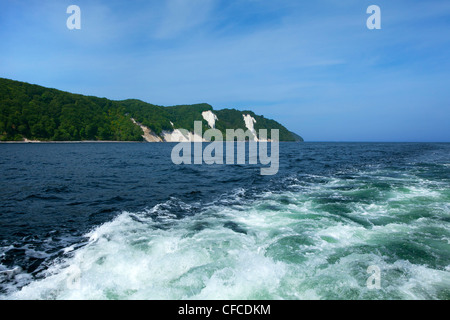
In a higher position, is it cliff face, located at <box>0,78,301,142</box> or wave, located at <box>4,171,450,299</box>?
cliff face, located at <box>0,78,301,142</box>

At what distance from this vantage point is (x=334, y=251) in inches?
222

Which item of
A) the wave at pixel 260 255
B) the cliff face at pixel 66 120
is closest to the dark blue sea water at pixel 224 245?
the wave at pixel 260 255

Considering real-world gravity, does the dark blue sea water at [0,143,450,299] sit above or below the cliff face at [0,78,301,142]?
below

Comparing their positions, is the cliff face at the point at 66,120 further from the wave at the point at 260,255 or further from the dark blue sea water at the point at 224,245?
the wave at the point at 260,255

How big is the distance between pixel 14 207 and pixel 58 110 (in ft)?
448

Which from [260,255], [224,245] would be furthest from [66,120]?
[260,255]

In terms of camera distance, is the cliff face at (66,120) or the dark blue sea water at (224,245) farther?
the cliff face at (66,120)

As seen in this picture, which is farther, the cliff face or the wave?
the cliff face

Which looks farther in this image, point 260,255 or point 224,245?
point 224,245

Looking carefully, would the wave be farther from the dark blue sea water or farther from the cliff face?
the cliff face

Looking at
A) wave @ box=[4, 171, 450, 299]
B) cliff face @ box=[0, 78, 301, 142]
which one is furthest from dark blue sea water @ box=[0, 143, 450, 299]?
cliff face @ box=[0, 78, 301, 142]

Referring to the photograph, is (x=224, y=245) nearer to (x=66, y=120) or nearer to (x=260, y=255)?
(x=260, y=255)

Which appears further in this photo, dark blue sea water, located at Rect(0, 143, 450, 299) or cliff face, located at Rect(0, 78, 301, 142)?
cliff face, located at Rect(0, 78, 301, 142)
